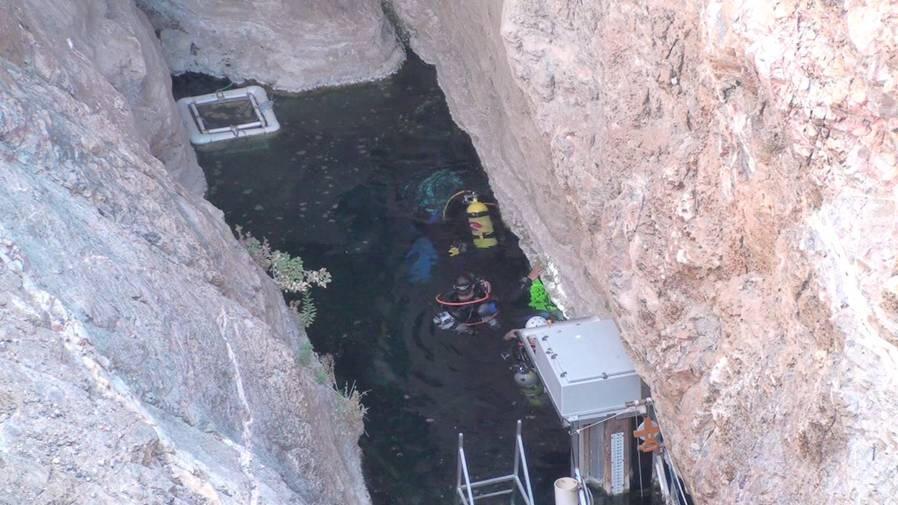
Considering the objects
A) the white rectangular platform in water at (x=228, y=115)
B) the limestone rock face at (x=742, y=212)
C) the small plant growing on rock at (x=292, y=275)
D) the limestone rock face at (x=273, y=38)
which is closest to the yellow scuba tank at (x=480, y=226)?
the small plant growing on rock at (x=292, y=275)

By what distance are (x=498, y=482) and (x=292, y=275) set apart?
3.63 meters

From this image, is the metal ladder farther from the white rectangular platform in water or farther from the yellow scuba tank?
the white rectangular platform in water

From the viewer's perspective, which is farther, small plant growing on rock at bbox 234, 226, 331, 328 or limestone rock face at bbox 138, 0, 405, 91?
limestone rock face at bbox 138, 0, 405, 91

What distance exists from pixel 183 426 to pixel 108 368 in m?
0.61

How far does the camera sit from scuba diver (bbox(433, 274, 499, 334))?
481 inches

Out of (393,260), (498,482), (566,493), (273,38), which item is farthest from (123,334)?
(273,38)

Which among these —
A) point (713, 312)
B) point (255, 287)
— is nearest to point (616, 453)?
point (713, 312)

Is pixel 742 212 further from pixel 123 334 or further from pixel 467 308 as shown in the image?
pixel 467 308

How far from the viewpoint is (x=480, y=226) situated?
13625 mm

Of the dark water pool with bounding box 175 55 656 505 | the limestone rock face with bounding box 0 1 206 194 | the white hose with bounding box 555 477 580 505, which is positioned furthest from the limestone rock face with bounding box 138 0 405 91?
the white hose with bounding box 555 477 580 505

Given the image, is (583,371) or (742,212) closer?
(742,212)

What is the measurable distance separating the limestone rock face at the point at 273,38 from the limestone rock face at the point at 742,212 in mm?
7320

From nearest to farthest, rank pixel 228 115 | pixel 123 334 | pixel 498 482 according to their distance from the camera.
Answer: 1. pixel 123 334
2. pixel 498 482
3. pixel 228 115

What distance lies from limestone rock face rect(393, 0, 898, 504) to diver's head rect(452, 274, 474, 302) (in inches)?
58.8
